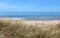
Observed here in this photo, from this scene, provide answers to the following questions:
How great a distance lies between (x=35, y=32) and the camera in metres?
6.37

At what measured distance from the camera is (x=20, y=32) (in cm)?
641

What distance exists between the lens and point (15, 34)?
635 centimetres

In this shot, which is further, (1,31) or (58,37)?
(1,31)

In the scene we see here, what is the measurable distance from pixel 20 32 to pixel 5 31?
83 cm

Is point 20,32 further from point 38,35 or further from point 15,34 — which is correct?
point 38,35

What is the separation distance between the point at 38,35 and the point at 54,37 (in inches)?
22.8

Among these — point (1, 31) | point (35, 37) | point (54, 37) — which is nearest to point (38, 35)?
point (35, 37)

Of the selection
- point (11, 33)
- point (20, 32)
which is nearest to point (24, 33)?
point (20, 32)

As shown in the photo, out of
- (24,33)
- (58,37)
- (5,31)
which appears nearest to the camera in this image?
(58,37)

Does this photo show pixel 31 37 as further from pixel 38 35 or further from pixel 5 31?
pixel 5 31

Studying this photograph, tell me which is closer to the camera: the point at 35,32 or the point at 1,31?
the point at 35,32

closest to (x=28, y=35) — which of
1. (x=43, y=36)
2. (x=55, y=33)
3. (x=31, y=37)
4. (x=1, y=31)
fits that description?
(x=31, y=37)

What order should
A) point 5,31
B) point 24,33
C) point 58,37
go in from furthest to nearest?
point 5,31 < point 24,33 < point 58,37

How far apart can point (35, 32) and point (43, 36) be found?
0.36 metres
